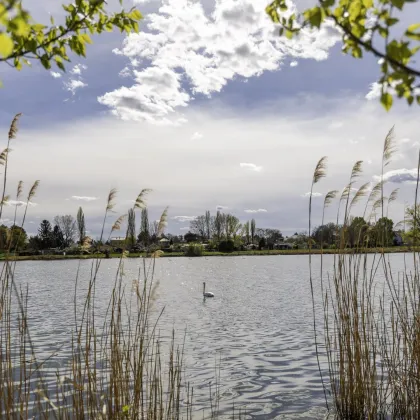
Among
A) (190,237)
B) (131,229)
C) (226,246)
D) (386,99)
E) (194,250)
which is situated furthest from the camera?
(190,237)

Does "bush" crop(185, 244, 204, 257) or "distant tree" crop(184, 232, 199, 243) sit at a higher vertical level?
"distant tree" crop(184, 232, 199, 243)

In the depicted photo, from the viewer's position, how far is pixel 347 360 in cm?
494

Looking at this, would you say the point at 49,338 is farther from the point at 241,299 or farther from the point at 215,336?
the point at 241,299

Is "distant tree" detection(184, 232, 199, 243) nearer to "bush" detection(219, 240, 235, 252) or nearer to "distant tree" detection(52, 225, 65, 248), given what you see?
"bush" detection(219, 240, 235, 252)

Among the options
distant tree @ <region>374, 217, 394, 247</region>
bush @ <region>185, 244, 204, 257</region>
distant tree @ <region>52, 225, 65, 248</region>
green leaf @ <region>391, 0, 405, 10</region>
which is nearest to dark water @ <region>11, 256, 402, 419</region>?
distant tree @ <region>374, 217, 394, 247</region>

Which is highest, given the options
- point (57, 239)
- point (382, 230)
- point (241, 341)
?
point (57, 239)

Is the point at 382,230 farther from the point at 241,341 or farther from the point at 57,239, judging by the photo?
the point at 57,239

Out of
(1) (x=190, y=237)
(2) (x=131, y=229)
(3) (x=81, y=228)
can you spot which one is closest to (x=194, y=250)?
(1) (x=190, y=237)

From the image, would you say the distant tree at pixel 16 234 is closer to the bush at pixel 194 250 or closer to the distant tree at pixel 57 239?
the bush at pixel 194 250

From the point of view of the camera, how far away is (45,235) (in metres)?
75.9

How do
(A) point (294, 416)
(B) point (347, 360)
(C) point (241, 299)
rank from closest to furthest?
(B) point (347, 360), (A) point (294, 416), (C) point (241, 299)

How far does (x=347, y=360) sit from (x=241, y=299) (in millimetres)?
16481

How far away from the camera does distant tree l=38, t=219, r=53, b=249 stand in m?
72.0

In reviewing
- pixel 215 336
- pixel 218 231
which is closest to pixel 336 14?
pixel 215 336
